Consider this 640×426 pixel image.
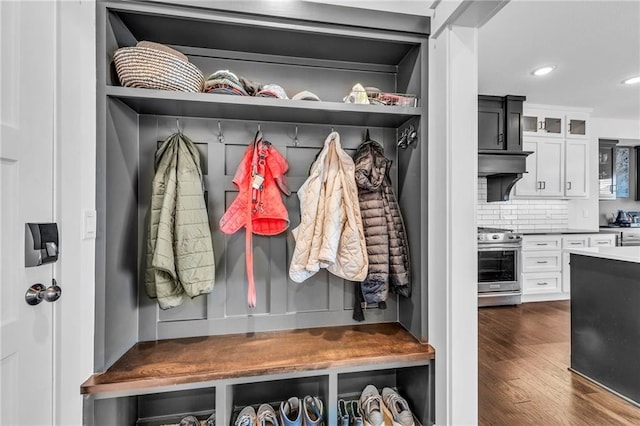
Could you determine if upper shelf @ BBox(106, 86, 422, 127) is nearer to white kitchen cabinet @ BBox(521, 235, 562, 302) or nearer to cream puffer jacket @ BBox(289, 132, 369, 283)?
Answer: cream puffer jacket @ BBox(289, 132, 369, 283)

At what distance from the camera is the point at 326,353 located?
1349 mm

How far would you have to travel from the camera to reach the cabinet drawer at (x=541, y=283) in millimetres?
3854

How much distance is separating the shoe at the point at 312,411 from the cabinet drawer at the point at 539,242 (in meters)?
3.47

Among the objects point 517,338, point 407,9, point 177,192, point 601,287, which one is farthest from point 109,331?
point 517,338

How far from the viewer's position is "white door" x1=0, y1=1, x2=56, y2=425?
86 cm

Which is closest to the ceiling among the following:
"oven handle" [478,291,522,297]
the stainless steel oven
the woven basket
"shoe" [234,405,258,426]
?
the stainless steel oven

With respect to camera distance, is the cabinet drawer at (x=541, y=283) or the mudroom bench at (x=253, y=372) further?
the cabinet drawer at (x=541, y=283)

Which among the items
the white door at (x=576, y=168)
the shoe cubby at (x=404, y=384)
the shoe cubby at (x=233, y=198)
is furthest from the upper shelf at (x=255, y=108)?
the white door at (x=576, y=168)

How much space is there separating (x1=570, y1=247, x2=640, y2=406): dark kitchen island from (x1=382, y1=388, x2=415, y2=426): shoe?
1.52 meters

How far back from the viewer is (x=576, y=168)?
4.11 m

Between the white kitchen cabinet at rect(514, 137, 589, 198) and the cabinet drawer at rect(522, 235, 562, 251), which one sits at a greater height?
the white kitchen cabinet at rect(514, 137, 589, 198)

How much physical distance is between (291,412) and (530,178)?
408 centimetres

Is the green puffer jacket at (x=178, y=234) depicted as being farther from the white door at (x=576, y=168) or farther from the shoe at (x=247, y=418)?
the white door at (x=576, y=168)

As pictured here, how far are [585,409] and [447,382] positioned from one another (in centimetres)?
125
